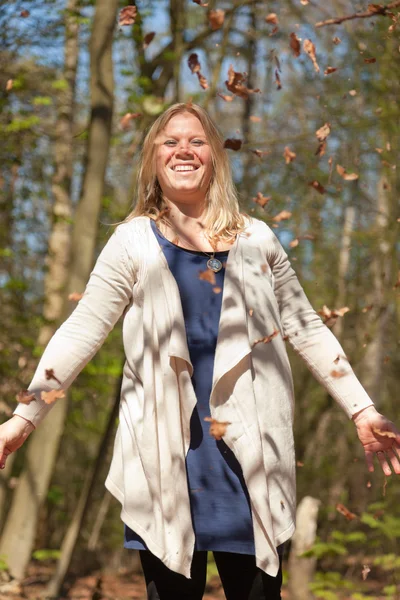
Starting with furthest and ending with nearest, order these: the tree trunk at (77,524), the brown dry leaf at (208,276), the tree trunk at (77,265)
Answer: the tree trunk at (77,524) → the tree trunk at (77,265) → the brown dry leaf at (208,276)

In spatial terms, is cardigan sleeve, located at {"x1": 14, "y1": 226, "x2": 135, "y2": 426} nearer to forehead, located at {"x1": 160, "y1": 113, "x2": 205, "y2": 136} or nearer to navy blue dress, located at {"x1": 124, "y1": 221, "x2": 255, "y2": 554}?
navy blue dress, located at {"x1": 124, "y1": 221, "x2": 255, "y2": 554}

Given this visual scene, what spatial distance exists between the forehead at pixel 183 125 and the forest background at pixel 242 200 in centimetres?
273

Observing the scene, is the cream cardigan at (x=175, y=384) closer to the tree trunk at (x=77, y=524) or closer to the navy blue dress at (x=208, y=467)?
the navy blue dress at (x=208, y=467)

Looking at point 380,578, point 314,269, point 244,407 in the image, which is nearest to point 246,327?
point 244,407

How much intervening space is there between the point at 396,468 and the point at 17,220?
5.05 m

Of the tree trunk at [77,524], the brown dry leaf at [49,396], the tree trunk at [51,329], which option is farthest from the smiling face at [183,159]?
the tree trunk at [77,524]

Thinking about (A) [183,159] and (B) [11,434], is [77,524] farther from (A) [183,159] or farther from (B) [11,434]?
(A) [183,159]

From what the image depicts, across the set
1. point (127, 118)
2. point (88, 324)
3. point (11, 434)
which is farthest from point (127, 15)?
point (11, 434)

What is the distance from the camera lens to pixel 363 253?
6859 mm

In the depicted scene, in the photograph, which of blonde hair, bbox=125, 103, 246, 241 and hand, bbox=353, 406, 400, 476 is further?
blonde hair, bbox=125, 103, 246, 241

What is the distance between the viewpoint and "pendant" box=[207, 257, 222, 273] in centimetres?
244

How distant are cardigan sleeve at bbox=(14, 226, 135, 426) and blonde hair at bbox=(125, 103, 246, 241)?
0.21 m

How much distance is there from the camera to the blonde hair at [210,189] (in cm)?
256

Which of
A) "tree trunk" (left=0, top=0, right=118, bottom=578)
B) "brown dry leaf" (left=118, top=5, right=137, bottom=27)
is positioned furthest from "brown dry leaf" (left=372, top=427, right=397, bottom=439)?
"tree trunk" (left=0, top=0, right=118, bottom=578)
